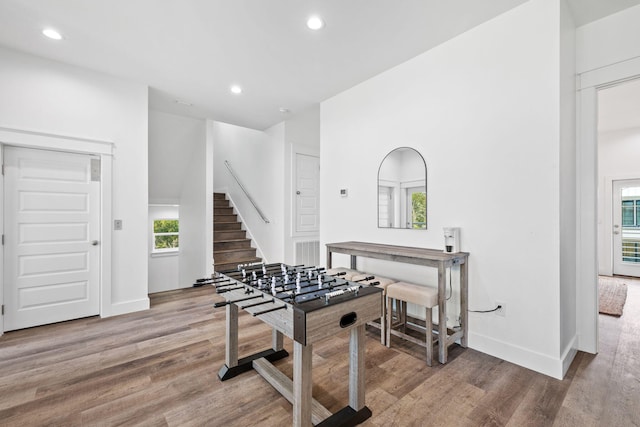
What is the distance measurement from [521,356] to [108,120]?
4.87 m

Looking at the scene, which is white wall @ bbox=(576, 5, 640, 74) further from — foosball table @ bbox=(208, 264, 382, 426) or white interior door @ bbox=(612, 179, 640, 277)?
white interior door @ bbox=(612, 179, 640, 277)

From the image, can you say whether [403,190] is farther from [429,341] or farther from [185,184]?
[185,184]

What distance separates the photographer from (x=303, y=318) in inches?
54.1

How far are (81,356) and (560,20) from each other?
4708 mm

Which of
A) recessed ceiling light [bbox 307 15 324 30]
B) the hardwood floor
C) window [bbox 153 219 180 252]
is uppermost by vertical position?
recessed ceiling light [bbox 307 15 324 30]

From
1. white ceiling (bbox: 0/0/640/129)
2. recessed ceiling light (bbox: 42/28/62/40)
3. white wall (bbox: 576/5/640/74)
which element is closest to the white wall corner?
white ceiling (bbox: 0/0/640/129)

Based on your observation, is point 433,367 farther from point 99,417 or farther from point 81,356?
point 81,356

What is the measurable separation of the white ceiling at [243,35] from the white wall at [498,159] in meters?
0.27

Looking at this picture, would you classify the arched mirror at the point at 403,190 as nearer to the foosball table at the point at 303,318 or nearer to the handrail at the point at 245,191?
the foosball table at the point at 303,318

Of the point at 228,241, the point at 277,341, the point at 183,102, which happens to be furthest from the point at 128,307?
the point at 183,102

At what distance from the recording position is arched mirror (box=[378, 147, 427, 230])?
9.61 ft

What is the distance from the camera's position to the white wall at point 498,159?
2.13 metres

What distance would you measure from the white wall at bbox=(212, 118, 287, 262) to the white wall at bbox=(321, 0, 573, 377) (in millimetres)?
2409

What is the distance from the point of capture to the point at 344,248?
10.3 feet
